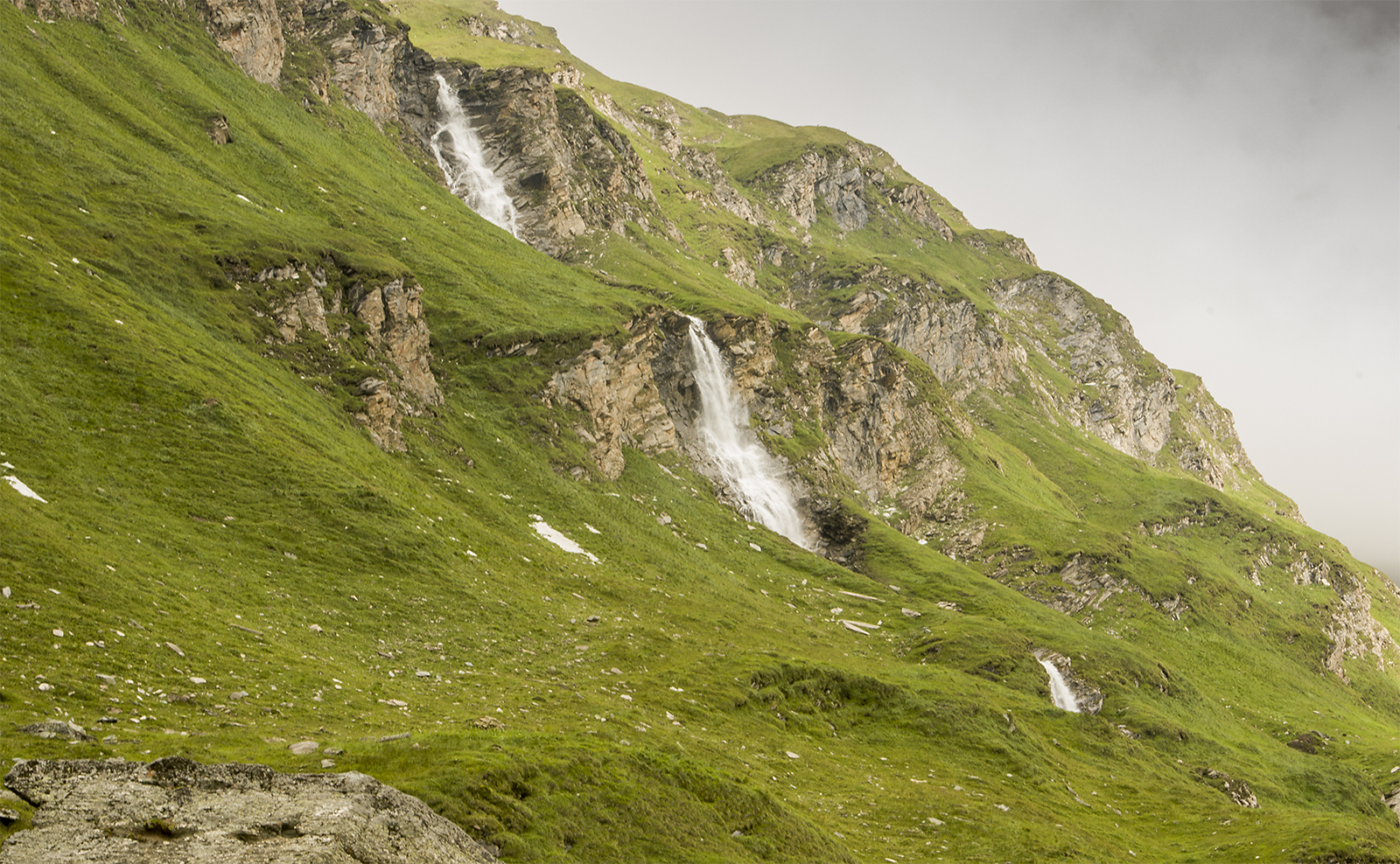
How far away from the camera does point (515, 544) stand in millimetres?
61719

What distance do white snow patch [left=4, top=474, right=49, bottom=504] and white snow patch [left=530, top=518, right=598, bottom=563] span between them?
118 ft

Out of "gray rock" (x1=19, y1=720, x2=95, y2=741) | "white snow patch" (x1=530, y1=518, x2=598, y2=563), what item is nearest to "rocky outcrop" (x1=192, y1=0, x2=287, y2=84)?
"white snow patch" (x1=530, y1=518, x2=598, y2=563)

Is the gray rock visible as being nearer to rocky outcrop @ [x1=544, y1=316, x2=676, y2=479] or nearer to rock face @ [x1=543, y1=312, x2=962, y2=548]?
rocky outcrop @ [x1=544, y1=316, x2=676, y2=479]

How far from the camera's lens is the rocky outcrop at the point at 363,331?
68625 mm

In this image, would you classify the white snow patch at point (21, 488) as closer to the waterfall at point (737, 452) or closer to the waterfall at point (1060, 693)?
the waterfall at point (737, 452)

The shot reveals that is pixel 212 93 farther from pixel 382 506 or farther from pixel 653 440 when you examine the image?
pixel 382 506

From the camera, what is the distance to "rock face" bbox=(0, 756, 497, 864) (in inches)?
566

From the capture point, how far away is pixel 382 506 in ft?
171

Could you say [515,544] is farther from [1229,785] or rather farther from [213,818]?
[1229,785]

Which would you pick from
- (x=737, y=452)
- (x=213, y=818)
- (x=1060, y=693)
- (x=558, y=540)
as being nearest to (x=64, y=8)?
(x=558, y=540)

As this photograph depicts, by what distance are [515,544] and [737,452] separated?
55.0 meters

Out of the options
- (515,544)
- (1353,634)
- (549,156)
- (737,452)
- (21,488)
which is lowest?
(515,544)

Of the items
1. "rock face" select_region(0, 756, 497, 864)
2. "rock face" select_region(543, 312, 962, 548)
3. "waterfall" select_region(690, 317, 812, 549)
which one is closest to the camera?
"rock face" select_region(0, 756, 497, 864)

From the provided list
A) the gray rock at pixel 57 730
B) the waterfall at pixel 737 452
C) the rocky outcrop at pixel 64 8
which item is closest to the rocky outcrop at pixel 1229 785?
the waterfall at pixel 737 452
